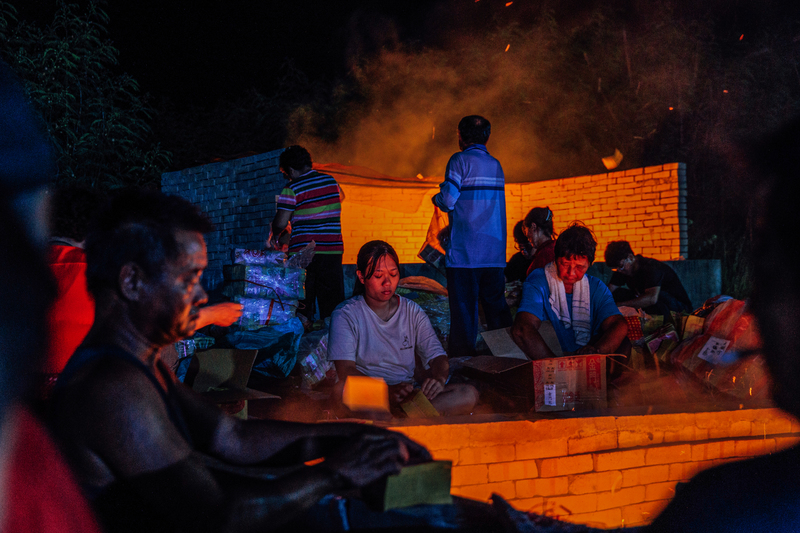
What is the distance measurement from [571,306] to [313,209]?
101 inches

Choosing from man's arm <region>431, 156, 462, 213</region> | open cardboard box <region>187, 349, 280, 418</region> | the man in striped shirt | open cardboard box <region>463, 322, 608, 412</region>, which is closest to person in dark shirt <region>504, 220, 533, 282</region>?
man's arm <region>431, 156, 462, 213</region>

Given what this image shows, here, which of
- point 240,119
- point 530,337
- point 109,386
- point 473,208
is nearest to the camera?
point 109,386

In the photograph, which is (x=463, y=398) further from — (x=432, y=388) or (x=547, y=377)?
(x=547, y=377)

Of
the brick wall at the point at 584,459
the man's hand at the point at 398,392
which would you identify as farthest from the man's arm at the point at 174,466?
the man's hand at the point at 398,392

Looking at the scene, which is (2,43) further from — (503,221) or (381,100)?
(381,100)

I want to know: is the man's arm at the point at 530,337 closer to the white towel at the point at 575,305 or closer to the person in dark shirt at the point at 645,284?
the white towel at the point at 575,305

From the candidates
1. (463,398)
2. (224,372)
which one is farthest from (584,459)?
(224,372)

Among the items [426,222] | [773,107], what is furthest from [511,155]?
[773,107]

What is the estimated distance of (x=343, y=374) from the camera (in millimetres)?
3859

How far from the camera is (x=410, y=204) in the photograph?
11.4 metres

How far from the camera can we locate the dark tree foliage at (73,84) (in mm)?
9828

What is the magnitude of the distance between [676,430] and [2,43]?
1045 centimetres

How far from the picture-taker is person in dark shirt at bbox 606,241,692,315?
6.75 metres

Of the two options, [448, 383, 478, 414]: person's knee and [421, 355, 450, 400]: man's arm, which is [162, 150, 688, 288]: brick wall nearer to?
[421, 355, 450, 400]: man's arm
